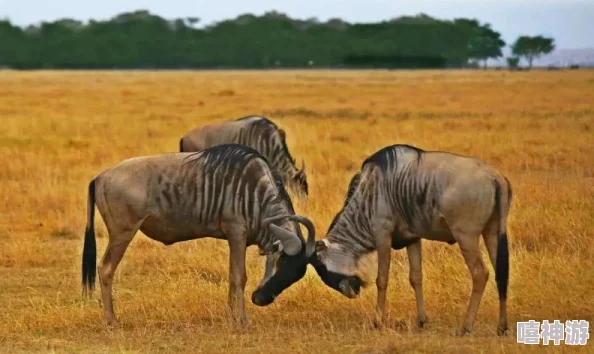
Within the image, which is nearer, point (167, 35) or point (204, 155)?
point (204, 155)

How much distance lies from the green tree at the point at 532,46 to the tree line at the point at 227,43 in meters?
1.11

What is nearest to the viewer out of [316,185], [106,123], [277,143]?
[277,143]

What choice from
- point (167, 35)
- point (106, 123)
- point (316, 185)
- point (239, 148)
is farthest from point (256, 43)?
point (239, 148)

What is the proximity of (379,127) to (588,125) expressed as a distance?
397cm

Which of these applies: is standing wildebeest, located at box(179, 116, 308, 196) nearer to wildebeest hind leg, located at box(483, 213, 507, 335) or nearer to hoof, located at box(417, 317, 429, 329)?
hoof, located at box(417, 317, 429, 329)

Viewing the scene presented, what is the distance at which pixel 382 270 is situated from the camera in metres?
6.30

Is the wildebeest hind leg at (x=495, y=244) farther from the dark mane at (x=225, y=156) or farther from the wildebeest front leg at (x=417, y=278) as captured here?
the dark mane at (x=225, y=156)

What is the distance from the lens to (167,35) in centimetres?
9656

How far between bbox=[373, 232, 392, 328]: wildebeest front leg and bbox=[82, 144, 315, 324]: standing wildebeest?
16.2 inches

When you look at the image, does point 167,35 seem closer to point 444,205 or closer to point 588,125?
point 588,125

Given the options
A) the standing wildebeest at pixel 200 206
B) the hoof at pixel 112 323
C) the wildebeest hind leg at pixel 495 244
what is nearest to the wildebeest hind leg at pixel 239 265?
the standing wildebeest at pixel 200 206

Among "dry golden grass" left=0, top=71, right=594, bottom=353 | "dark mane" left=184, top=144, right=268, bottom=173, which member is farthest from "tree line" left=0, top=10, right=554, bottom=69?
"dark mane" left=184, top=144, right=268, bottom=173

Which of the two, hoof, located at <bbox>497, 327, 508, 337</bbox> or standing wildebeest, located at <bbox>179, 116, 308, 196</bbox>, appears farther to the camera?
standing wildebeest, located at <bbox>179, 116, 308, 196</bbox>

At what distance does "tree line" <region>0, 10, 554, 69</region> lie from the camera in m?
89.4
